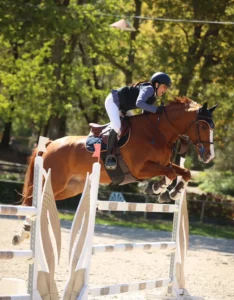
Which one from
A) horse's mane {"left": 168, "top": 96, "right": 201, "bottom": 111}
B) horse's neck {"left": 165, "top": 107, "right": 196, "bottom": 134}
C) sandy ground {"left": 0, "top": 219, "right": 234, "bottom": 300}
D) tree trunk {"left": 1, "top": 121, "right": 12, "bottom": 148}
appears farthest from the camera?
tree trunk {"left": 1, "top": 121, "right": 12, "bottom": 148}

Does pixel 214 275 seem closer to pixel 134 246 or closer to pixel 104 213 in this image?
pixel 134 246

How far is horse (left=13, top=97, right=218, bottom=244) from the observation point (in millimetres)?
7715

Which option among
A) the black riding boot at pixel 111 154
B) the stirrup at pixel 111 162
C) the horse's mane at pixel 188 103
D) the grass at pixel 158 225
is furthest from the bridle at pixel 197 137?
the grass at pixel 158 225

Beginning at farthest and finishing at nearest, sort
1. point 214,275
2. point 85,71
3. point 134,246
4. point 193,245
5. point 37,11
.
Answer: point 85,71, point 37,11, point 193,245, point 214,275, point 134,246

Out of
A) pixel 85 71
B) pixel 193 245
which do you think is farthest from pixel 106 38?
pixel 193 245

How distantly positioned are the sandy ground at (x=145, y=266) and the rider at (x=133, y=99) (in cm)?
146

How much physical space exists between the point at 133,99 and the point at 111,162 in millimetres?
853

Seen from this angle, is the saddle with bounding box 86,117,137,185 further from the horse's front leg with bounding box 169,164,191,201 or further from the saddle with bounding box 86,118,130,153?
the horse's front leg with bounding box 169,164,191,201

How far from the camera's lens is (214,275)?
8914 mm

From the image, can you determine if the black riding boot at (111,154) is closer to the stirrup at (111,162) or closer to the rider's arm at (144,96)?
the stirrup at (111,162)

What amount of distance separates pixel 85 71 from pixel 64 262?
13.8 m

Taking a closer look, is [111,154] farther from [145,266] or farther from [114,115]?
[145,266]

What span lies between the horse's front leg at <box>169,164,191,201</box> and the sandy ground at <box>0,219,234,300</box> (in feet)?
3.69

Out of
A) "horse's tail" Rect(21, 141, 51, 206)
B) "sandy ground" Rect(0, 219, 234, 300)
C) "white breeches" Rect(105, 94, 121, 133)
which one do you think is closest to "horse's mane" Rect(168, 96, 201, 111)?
"white breeches" Rect(105, 94, 121, 133)
